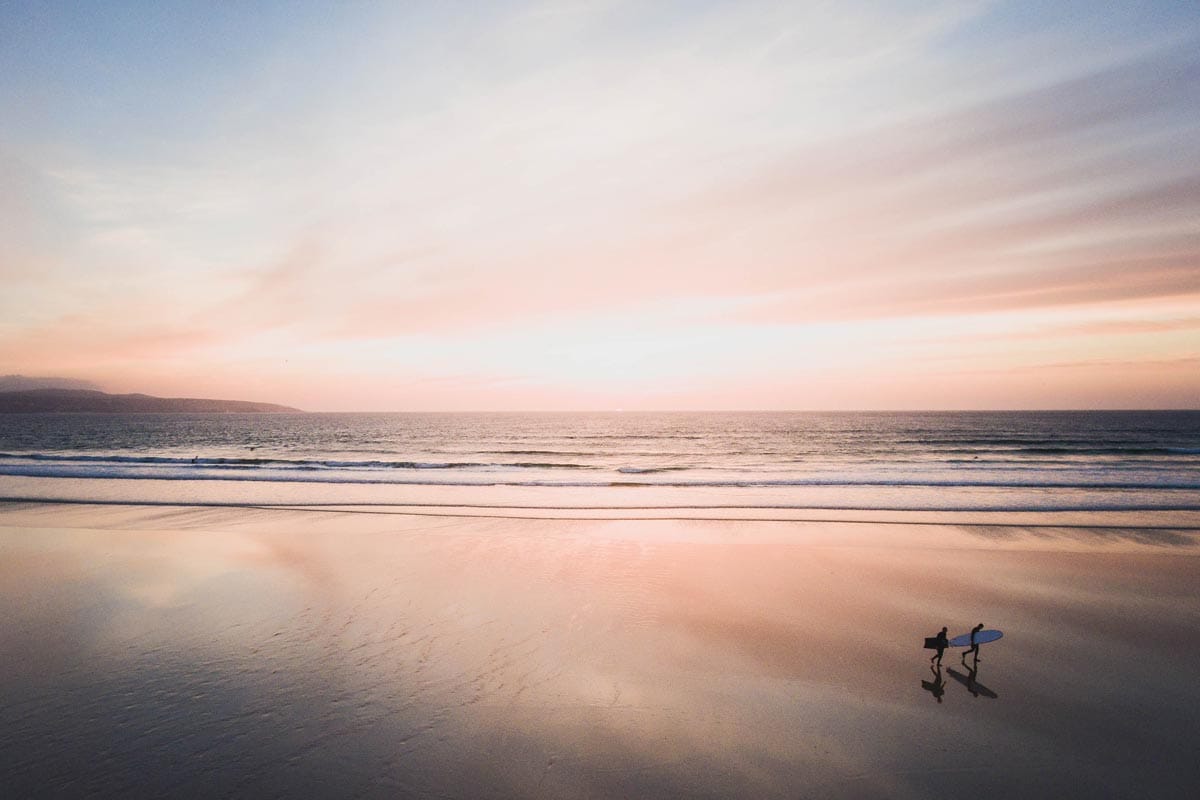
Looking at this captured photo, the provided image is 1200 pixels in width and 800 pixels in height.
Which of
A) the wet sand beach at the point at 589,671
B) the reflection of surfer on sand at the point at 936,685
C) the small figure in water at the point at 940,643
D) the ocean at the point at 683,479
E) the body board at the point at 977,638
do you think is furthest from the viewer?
the ocean at the point at 683,479

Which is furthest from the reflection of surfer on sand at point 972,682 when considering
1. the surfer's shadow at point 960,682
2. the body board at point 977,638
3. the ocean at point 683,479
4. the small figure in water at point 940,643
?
the ocean at point 683,479

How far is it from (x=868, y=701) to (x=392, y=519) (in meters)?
16.1

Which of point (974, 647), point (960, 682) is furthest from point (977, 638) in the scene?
point (960, 682)

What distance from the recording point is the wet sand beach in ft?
20.4

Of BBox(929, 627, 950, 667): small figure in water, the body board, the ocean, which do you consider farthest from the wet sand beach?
the ocean

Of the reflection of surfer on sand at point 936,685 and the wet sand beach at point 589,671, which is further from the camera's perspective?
the reflection of surfer on sand at point 936,685

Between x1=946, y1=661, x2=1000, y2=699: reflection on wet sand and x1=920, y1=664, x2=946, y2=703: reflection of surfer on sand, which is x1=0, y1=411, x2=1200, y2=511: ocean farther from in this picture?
x1=920, y1=664, x2=946, y2=703: reflection of surfer on sand

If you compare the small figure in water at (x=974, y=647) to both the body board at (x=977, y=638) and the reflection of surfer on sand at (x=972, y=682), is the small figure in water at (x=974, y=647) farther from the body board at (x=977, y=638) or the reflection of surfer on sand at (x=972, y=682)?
the reflection of surfer on sand at (x=972, y=682)

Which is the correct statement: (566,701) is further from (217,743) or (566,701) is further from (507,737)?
(217,743)

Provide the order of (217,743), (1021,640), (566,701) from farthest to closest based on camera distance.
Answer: (1021,640) < (566,701) < (217,743)

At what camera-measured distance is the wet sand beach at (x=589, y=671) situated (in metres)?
6.22

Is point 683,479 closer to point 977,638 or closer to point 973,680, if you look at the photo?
point 977,638

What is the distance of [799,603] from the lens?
11.5m

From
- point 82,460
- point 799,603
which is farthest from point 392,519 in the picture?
point 82,460
